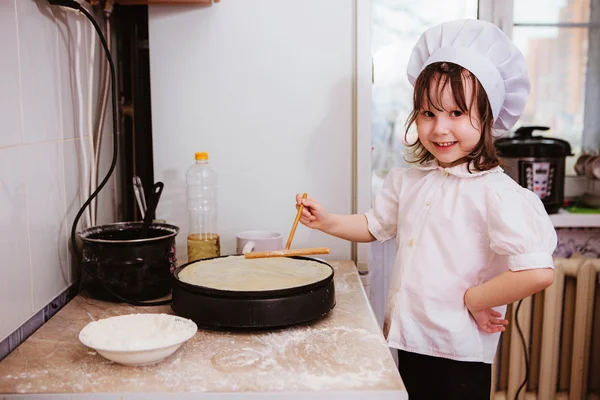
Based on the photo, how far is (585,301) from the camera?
1.94m

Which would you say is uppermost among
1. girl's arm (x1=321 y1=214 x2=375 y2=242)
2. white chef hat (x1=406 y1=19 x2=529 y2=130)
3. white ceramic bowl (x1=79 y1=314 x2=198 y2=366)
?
white chef hat (x1=406 y1=19 x2=529 y2=130)

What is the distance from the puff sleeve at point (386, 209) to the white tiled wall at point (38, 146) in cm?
65

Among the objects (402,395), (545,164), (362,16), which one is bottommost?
(402,395)

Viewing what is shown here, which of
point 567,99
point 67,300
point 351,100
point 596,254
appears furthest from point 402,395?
point 567,99

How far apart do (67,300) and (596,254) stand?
1.72m

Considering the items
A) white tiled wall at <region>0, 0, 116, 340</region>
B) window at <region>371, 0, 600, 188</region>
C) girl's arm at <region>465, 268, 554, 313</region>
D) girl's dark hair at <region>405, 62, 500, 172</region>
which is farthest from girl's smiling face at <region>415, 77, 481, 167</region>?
window at <region>371, 0, 600, 188</region>

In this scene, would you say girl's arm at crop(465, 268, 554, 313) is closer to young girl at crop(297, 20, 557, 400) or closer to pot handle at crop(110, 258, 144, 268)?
young girl at crop(297, 20, 557, 400)

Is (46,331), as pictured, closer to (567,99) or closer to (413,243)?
(413,243)

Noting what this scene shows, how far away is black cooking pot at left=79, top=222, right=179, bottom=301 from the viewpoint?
1161mm

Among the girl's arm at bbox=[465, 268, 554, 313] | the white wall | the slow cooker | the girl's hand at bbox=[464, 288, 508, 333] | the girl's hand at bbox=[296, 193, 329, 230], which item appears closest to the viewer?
the girl's arm at bbox=[465, 268, 554, 313]

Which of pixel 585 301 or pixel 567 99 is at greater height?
pixel 567 99

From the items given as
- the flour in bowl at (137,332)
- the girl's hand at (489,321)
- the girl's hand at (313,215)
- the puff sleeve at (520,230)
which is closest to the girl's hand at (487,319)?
the girl's hand at (489,321)

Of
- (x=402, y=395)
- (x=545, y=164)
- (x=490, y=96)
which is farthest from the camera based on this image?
(x=545, y=164)

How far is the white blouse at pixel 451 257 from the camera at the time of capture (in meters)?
1.17
